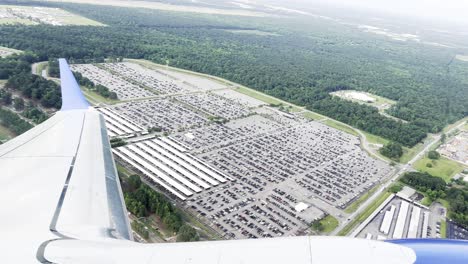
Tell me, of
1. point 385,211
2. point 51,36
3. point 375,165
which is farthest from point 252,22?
point 385,211

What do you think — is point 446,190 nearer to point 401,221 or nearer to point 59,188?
point 401,221

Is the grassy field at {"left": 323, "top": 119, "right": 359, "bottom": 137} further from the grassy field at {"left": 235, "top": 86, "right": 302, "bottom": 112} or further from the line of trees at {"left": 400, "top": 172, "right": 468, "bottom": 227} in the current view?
the line of trees at {"left": 400, "top": 172, "right": 468, "bottom": 227}

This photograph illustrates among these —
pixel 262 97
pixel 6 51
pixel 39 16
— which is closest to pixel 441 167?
pixel 262 97

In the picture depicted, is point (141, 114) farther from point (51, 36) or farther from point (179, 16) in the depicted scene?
point (179, 16)

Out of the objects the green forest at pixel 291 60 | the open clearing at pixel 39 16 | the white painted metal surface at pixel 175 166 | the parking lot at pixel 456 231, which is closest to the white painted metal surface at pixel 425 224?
the parking lot at pixel 456 231

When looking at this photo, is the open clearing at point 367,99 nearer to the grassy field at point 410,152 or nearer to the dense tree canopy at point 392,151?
the grassy field at point 410,152
